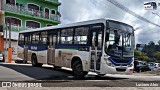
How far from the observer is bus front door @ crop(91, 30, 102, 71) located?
14.1 meters

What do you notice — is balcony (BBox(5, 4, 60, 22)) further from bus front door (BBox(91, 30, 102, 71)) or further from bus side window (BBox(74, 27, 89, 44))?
bus front door (BBox(91, 30, 102, 71))

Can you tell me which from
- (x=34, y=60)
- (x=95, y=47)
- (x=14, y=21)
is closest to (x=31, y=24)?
(x=14, y=21)

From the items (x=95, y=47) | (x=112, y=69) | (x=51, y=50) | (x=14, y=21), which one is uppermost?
(x=14, y=21)

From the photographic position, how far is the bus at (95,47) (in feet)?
46.0

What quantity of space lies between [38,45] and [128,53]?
8.46 metres

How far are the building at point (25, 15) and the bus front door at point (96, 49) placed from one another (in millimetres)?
26348

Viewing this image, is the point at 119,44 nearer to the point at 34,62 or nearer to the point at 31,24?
the point at 34,62

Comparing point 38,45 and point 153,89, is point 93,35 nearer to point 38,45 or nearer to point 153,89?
point 153,89

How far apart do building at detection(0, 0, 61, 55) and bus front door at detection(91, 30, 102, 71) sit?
2635 cm

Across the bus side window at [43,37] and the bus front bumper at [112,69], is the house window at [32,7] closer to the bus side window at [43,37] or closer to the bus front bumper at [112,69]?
the bus side window at [43,37]

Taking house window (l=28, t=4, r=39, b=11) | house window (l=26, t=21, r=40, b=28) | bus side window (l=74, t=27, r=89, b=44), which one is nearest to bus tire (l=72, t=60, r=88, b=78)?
bus side window (l=74, t=27, r=89, b=44)

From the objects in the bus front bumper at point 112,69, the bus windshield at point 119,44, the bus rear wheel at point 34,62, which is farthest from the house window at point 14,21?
the bus front bumper at point 112,69

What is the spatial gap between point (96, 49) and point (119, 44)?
1.30 m

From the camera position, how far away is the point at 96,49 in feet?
46.9
